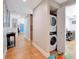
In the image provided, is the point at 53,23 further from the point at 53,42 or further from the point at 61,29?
the point at 53,42

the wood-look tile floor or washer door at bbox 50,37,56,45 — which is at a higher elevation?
washer door at bbox 50,37,56,45

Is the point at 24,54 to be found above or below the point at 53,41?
below

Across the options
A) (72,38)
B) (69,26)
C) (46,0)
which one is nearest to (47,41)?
(46,0)

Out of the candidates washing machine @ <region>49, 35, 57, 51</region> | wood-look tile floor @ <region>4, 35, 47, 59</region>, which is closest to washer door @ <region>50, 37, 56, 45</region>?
washing machine @ <region>49, 35, 57, 51</region>

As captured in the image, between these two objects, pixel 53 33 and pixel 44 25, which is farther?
pixel 53 33

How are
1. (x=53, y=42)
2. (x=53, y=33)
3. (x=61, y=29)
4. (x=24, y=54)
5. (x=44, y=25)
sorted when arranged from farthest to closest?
(x=53, y=33) → (x=53, y=42) → (x=24, y=54) → (x=61, y=29) → (x=44, y=25)

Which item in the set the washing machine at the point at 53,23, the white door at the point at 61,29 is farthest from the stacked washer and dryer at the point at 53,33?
the white door at the point at 61,29

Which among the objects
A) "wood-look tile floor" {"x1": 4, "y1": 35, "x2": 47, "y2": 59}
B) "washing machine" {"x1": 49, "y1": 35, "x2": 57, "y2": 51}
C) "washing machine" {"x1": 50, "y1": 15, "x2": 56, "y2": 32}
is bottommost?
"wood-look tile floor" {"x1": 4, "y1": 35, "x2": 47, "y2": 59}

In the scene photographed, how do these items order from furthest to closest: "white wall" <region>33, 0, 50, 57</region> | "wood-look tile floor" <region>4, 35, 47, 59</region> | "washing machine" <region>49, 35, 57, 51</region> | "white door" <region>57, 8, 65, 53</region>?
1. "washing machine" <region>49, 35, 57, 51</region>
2. "white door" <region>57, 8, 65, 53</region>
3. "wood-look tile floor" <region>4, 35, 47, 59</region>
4. "white wall" <region>33, 0, 50, 57</region>

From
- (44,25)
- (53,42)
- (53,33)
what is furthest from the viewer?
(53,33)

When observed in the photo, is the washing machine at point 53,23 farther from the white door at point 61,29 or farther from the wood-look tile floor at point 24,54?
the wood-look tile floor at point 24,54

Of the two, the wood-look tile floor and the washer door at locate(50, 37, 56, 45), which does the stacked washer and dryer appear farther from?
the wood-look tile floor

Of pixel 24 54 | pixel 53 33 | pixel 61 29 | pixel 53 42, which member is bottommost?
pixel 24 54

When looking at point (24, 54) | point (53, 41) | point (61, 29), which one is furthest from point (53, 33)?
point (24, 54)
